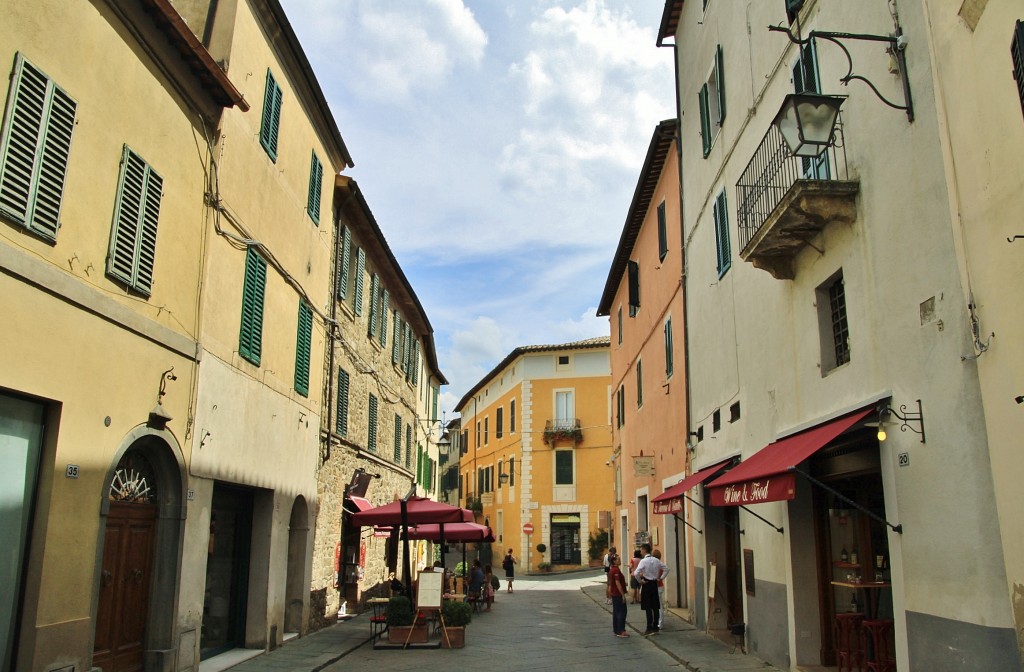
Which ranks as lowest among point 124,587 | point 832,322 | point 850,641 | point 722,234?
point 850,641

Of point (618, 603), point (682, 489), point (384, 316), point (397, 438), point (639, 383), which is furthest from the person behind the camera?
point (397, 438)

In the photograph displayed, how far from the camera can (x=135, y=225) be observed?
9055 millimetres

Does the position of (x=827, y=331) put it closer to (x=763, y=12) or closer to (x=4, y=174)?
(x=763, y=12)

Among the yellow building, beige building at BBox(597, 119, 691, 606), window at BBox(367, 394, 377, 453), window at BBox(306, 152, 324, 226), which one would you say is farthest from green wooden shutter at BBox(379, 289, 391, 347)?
the yellow building

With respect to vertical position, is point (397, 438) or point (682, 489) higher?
point (397, 438)

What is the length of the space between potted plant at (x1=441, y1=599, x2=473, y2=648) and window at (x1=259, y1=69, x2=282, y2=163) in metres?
8.15

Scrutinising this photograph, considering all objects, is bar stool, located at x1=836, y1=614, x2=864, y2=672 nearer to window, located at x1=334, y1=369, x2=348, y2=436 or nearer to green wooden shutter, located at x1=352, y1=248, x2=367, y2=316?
window, located at x1=334, y1=369, x2=348, y2=436

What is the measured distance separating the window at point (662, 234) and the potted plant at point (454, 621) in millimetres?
9442

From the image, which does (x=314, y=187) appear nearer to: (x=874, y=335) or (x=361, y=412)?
(x=361, y=412)

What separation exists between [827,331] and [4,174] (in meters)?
8.52

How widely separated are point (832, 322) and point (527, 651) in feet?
25.4

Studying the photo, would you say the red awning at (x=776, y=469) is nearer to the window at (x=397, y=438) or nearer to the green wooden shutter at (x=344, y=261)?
the green wooden shutter at (x=344, y=261)

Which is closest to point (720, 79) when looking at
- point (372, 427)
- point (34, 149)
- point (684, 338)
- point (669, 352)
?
point (684, 338)

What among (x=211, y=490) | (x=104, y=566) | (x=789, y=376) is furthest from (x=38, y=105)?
(x=789, y=376)
